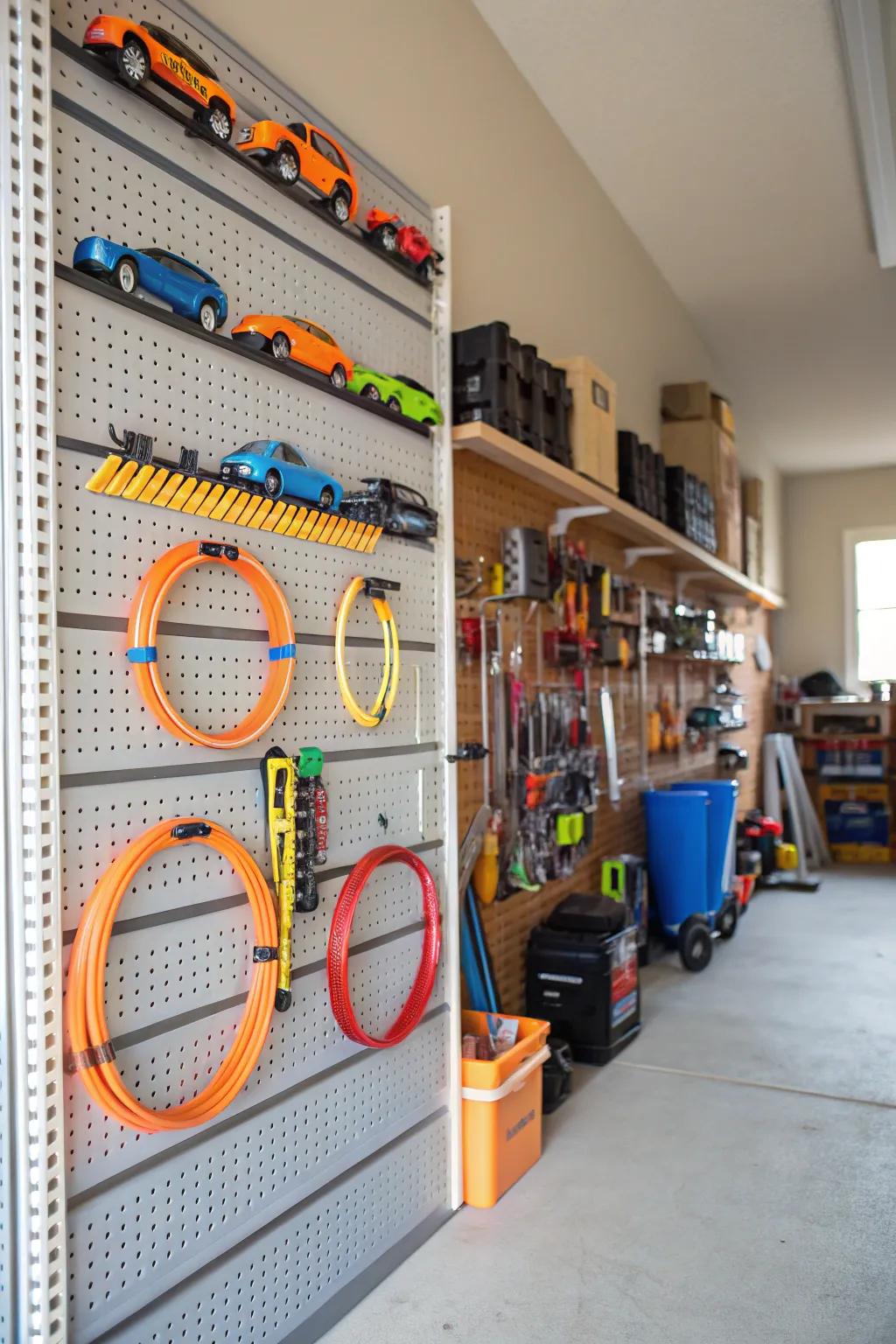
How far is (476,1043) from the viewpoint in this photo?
9.76ft

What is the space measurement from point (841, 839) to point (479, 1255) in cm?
744

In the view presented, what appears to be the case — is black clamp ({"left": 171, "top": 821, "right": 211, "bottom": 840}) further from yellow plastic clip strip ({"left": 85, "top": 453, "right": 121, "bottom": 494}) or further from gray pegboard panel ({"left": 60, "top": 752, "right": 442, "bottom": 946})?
yellow plastic clip strip ({"left": 85, "top": 453, "right": 121, "bottom": 494})

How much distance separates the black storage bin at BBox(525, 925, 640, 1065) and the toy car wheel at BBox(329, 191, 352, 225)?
2.48m

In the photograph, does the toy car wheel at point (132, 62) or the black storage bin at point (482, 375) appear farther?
the black storage bin at point (482, 375)

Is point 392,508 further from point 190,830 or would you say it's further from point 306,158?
point 190,830

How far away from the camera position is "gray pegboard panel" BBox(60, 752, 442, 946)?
65.4 inches

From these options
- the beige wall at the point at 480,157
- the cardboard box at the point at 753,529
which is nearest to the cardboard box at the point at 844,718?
the cardboard box at the point at 753,529

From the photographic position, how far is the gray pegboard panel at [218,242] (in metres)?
1.68

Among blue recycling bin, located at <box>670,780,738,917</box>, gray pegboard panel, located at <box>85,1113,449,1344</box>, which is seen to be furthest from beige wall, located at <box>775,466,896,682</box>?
gray pegboard panel, located at <box>85,1113,449,1344</box>

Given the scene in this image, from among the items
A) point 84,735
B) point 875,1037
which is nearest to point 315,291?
point 84,735

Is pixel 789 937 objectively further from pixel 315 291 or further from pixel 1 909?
pixel 1 909

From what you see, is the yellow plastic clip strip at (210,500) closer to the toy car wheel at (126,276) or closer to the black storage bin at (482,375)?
the toy car wheel at (126,276)

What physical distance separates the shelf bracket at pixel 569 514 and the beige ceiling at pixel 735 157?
67.3 inches

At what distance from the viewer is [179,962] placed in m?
1.84
